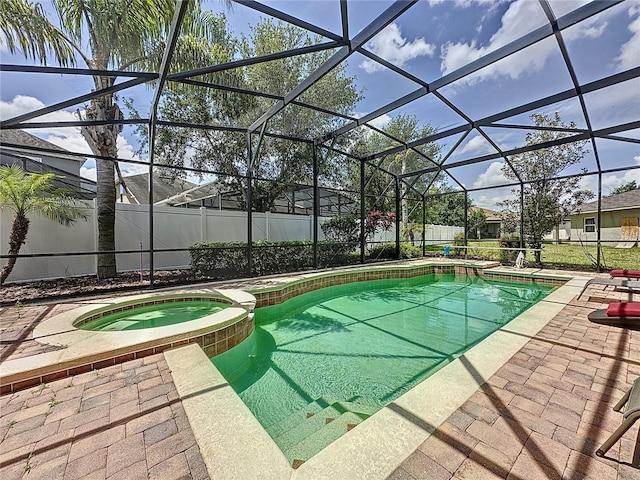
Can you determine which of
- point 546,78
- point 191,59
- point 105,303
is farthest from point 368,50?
point 105,303

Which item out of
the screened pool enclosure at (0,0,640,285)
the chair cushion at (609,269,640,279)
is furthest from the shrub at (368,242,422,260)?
the chair cushion at (609,269,640,279)

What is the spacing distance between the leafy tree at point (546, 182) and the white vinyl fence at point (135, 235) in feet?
25.3

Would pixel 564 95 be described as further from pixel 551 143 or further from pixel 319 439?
pixel 319 439

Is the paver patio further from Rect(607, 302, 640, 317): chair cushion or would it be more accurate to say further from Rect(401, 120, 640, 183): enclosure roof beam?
Rect(401, 120, 640, 183): enclosure roof beam

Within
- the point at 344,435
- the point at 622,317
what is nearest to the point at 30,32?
the point at 344,435

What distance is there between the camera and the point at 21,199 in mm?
5629

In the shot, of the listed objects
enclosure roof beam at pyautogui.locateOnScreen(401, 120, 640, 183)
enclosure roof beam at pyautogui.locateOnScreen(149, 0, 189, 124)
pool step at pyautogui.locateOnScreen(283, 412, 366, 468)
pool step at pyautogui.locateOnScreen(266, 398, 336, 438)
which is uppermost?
enclosure roof beam at pyautogui.locateOnScreen(149, 0, 189, 124)

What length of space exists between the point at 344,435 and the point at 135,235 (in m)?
8.68

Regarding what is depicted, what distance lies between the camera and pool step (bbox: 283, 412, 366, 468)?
2109 mm

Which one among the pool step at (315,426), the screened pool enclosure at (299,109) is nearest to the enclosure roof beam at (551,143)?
the screened pool enclosure at (299,109)

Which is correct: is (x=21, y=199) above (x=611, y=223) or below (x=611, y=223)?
above

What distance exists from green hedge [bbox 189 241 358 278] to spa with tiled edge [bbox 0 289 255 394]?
2797mm

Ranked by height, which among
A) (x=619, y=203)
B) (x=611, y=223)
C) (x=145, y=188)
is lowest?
(x=611, y=223)

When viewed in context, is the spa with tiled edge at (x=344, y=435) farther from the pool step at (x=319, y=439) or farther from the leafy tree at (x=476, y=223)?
the leafy tree at (x=476, y=223)
